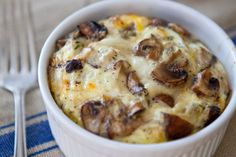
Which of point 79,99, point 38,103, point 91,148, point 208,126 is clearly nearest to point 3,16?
point 38,103

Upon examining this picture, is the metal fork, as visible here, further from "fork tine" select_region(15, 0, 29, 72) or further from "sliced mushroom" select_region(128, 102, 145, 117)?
"sliced mushroom" select_region(128, 102, 145, 117)

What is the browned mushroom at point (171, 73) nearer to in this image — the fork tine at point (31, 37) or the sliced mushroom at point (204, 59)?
the sliced mushroom at point (204, 59)

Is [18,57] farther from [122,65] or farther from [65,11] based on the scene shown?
[122,65]

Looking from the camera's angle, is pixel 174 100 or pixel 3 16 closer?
pixel 174 100

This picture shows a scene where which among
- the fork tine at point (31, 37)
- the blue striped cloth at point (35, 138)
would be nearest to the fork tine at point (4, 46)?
the fork tine at point (31, 37)

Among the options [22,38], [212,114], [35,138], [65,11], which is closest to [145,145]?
[212,114]

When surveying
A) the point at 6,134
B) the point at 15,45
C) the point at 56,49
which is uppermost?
the point at 56,49

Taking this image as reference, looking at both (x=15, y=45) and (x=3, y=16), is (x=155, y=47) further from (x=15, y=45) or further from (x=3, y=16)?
(x=3, y=16)
